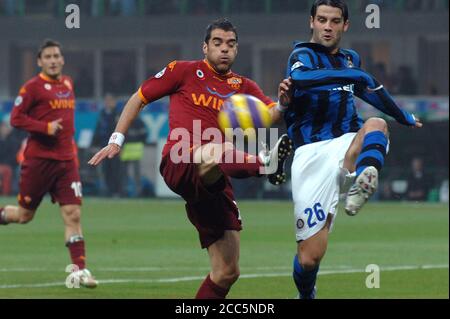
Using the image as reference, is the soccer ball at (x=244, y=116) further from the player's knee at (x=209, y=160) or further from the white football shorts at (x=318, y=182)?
the white football shorts at (x=318, y=182)

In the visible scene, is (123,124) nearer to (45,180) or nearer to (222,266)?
(222,266)

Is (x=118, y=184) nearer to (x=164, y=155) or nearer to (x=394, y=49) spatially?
(x=394, y=49)

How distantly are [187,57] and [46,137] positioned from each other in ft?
75.7

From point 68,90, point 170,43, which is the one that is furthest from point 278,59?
point 68,90

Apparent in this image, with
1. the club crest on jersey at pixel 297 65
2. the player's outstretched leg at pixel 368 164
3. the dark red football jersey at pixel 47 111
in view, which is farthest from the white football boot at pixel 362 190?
the dark red football jersey at pixel 47 111

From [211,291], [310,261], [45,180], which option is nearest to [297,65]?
[310,261]

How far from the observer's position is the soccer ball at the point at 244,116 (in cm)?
1121

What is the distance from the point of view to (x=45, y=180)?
53.9ft

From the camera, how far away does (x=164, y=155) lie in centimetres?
1145

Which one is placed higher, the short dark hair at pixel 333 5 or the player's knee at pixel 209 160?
the short dark hair at pixel 333 5

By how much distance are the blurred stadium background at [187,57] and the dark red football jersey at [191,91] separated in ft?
53.0

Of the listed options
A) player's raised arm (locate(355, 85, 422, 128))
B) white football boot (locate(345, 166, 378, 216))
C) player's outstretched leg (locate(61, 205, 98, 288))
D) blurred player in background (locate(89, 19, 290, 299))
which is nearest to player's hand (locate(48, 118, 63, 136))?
player's outstretched leg (locate(61, 205, 98, 288))

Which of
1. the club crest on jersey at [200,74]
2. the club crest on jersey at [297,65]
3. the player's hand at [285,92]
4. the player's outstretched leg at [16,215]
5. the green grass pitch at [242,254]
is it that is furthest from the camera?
the player's outstretched leg at [16,215]

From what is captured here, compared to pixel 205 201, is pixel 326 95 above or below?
above
